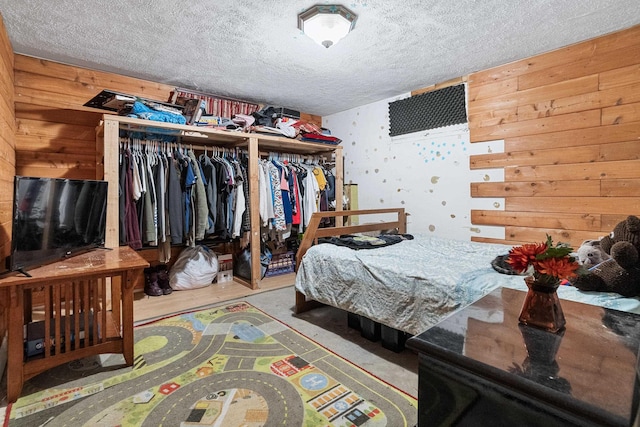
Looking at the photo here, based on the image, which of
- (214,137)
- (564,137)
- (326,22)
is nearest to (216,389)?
(326,22)

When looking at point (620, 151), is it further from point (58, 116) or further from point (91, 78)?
point (58, 116)

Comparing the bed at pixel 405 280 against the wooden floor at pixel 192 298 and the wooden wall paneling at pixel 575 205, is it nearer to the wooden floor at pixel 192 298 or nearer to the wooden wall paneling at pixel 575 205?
the wooden wall paneling at pixel 575 205

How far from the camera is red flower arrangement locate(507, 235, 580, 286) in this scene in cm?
80

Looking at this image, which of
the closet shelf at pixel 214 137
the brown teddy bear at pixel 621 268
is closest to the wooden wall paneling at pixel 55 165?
the closet shelf at pixel 214 137

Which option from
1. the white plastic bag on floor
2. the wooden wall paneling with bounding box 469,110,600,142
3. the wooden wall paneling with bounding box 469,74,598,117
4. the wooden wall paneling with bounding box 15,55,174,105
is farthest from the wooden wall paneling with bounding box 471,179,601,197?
the wooden wall paneling with bounding box 15,55,174,105

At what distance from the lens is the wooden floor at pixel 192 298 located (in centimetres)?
280

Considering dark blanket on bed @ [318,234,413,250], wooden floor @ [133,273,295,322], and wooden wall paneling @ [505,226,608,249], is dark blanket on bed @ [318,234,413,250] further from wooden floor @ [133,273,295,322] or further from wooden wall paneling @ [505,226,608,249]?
wooden wall paneling @ [505,226,608,249]

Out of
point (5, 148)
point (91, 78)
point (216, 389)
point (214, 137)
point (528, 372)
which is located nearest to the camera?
point (528, 372)

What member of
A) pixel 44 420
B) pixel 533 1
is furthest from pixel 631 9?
pixel 44 420

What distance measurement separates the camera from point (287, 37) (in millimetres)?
2406

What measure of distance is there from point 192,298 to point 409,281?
87.7 inches

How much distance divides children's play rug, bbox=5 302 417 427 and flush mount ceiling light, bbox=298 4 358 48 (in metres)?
2.10

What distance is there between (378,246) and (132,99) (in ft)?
7.84

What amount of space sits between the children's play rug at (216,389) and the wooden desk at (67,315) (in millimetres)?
129
